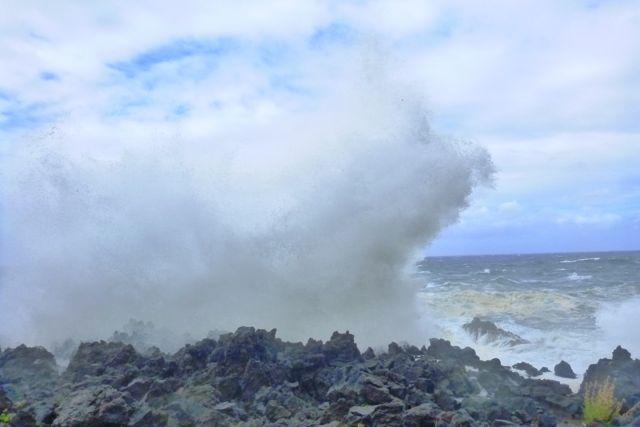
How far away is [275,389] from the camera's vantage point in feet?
29.1

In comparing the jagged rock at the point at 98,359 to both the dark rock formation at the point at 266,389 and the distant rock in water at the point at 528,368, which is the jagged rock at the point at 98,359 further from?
the distant rock in water at the point at 528,368

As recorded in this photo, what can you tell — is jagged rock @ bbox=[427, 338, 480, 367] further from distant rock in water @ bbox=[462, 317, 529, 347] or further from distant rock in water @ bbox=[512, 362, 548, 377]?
distant rock in water @ bbox=[462, 317, 529, 347]

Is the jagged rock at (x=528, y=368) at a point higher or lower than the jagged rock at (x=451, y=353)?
lower

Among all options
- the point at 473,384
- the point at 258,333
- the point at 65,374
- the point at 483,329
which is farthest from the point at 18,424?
the point at 483,329

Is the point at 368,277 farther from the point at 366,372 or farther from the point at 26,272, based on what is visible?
the point at 26,272

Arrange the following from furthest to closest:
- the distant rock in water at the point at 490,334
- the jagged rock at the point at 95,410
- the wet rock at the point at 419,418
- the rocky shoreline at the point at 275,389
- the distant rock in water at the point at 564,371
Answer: the distant rock in water at the point at 490,334
the distant rock in water at the point at 564,371
the rocky shoreline at the point at 275,389
the wet rock at the point at 419,418
the jagged rock at the point at 95,410

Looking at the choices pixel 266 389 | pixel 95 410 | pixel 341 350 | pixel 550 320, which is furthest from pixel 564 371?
pixel 95 410

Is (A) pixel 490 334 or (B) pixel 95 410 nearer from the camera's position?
(B) pixel 95 410

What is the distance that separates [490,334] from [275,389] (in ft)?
34.2

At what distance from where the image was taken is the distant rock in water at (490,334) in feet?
56.0

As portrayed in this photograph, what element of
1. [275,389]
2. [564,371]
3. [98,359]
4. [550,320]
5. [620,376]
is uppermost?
[550,320]

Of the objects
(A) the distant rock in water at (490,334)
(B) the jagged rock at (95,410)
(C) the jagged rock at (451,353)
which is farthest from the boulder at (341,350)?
(A) the distant rock in water at (490,334)

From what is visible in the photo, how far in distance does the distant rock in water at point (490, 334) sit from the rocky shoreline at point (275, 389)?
17.8 ft

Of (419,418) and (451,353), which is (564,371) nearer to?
(451,353)
